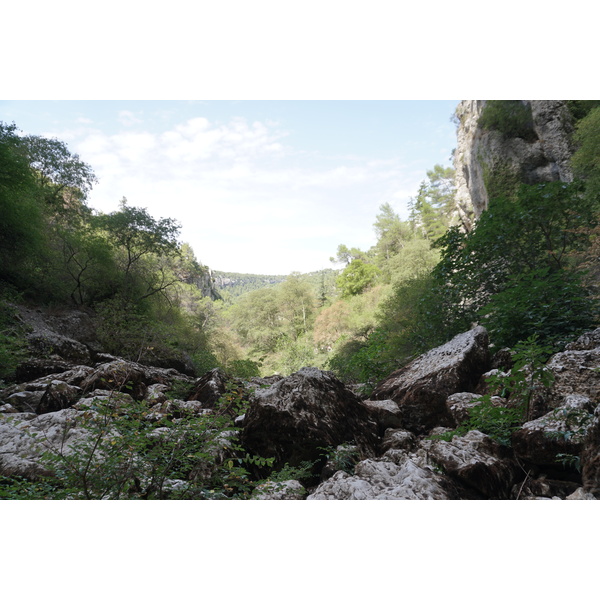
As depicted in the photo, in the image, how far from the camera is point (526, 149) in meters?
7.94

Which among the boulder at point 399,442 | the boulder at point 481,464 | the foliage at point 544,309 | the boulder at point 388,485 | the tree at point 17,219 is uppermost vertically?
the tree at point 17,219

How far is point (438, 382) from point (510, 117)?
8.29 meters

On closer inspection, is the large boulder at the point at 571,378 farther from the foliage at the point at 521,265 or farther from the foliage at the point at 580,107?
the foliage at the point at 580,107

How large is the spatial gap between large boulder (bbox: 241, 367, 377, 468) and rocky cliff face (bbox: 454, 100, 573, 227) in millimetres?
7397

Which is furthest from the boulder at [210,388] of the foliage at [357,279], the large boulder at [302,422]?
the foliage at [357,279]

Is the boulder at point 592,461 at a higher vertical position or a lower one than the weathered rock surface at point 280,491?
higher

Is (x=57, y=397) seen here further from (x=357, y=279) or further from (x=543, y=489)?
(x=357, y=279)

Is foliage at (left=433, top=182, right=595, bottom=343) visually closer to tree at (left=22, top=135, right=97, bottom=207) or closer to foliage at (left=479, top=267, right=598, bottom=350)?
foliage at (left=479, top=267, right=598, bottom=350)

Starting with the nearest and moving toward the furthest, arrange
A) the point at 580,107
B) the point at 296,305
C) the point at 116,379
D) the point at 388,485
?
1. the point at 388,485
2. the point at 116,379
3. the point at 580,107
4. the point at 296,305

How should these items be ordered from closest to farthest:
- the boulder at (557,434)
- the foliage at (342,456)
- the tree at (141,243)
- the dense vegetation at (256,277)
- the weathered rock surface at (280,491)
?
the boulder at (557,434)
the weathered rock surface at (280,491)
the foliage at (342,456)
the dense vegetation at (256,277)
the tree at (141,243)

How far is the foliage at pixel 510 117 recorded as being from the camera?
25.8ft

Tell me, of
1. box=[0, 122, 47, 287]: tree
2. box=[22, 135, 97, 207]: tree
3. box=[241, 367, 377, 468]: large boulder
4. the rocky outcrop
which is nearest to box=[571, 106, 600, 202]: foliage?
the rocky outcrop

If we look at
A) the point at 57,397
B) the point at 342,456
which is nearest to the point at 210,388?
the point at 57,397

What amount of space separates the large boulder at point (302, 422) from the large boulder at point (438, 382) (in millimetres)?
671
